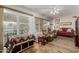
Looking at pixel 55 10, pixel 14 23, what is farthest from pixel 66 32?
pixel 14 23

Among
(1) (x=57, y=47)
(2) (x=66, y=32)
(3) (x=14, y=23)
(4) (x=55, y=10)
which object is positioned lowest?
(1) (x=57, y=47)

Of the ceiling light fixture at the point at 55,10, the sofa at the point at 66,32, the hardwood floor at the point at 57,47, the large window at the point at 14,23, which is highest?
the ceiling light fixture at the point at 55,10

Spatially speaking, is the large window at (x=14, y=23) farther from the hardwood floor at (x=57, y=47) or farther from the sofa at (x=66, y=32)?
the sofa at (x=66, y=32)

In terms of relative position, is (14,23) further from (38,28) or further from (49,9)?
(49,9)

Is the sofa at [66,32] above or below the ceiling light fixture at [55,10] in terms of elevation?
below

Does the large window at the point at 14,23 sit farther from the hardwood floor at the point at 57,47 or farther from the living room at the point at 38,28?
the hardwood floor at the point at 57,47

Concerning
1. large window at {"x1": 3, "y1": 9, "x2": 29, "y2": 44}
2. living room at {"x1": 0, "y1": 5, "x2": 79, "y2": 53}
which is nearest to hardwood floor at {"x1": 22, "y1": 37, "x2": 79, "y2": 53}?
living room at {"x1": 0, "y1": 5, "x2": 79, "y2": 53}

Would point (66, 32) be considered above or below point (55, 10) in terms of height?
below

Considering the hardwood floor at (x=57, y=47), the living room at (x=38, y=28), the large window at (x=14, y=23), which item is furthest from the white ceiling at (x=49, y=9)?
the hardwood floor at (x=57, y=47)

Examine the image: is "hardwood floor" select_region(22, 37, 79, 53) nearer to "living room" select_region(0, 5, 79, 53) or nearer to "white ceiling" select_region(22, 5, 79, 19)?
"living room" select_region(0, 5, 79, 53)

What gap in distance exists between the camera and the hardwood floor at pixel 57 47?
2105 millimetres

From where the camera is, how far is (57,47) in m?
2.13
